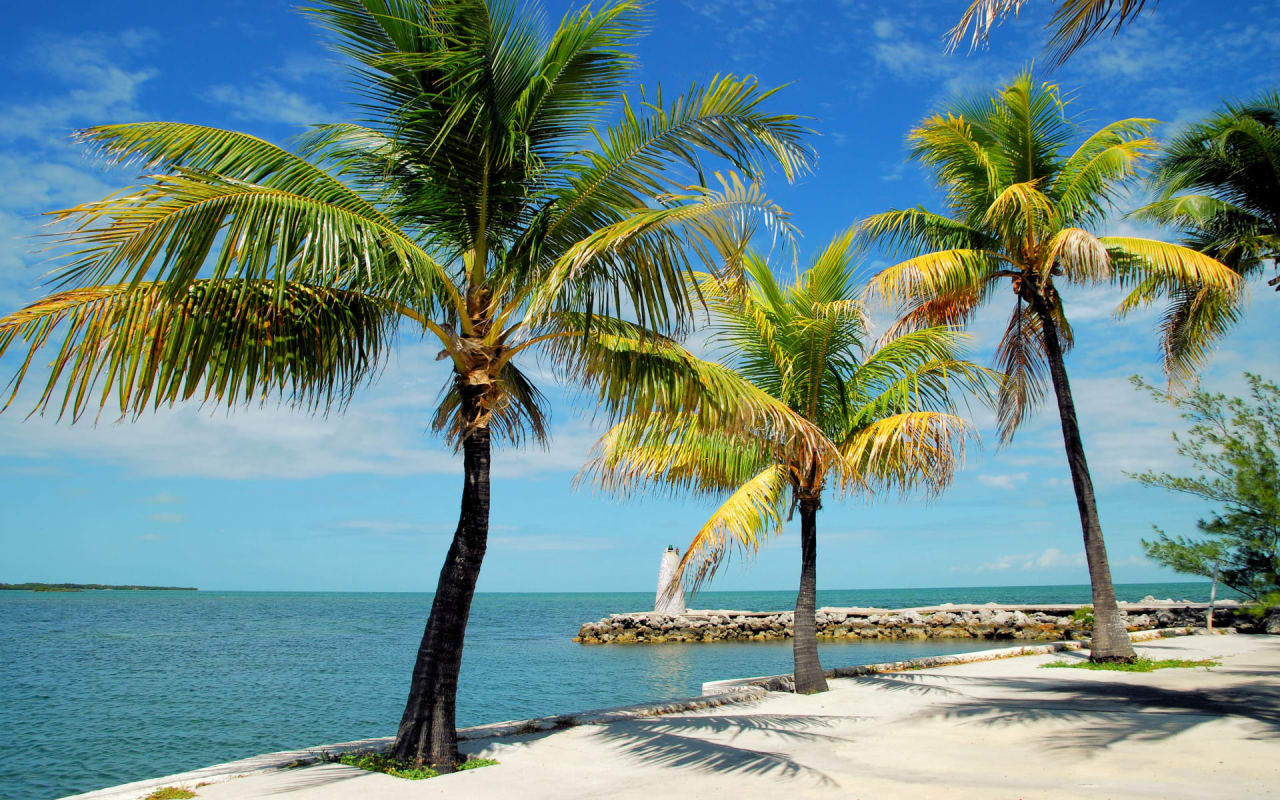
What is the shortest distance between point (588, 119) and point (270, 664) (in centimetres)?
2762

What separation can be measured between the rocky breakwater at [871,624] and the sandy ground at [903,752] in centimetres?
1882

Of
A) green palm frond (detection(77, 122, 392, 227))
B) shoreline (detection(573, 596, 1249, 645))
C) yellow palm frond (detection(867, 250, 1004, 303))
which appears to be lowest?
shoreline (detection(573, 596, 1249, 645))

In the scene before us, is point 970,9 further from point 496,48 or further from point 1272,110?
point 1272,110

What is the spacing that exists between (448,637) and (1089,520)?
11.1m

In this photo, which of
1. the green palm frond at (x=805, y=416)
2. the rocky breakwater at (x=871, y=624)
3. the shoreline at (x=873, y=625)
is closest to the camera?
the green palm frond at (x=805, y=416)

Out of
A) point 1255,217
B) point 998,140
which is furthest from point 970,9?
point 1255,217

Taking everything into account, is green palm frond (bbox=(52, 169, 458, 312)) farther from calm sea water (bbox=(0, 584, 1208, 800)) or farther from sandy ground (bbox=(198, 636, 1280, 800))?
calm sea water (bbox=(0, 584, 1208, 800))

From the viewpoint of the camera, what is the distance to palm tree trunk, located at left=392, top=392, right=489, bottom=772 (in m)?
6.84

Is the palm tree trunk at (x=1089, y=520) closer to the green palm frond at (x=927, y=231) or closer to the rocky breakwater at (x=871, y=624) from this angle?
the green palm frond at (x=927, y=231)

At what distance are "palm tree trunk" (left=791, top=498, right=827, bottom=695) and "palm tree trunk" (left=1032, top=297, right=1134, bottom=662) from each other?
530 centimetres

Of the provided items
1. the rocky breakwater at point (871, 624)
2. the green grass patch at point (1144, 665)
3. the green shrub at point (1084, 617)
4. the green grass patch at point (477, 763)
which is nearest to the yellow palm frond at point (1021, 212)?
the green grass patch at point (1144, 665)

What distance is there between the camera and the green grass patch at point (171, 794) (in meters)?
5.89

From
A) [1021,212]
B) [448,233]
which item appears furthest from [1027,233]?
[448,233]

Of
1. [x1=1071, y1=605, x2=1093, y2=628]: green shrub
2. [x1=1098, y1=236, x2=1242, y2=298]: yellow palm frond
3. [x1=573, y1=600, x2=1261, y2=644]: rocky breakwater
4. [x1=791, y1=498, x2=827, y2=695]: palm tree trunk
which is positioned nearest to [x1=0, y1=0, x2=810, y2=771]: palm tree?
[x1=791, y1=498, x2=827, y2=695]: palm tree trunk
